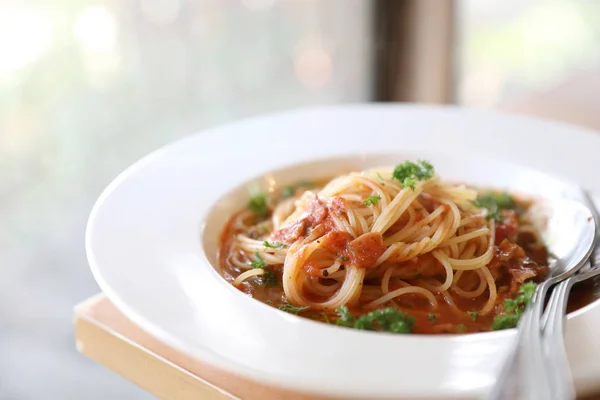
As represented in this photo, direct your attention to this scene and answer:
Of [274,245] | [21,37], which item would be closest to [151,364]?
[274,245]

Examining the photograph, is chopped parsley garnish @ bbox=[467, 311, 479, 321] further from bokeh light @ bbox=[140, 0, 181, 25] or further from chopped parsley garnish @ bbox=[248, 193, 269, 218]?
bokeh light @ bbox=[140, 0, 181, 25]

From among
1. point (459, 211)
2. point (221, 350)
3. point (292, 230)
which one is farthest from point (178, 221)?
point (459, 211)

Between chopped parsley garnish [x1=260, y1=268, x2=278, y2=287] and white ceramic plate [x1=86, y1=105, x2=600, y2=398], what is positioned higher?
white ceramic plate [x1=86, y1=105, x2=600, y2=398]

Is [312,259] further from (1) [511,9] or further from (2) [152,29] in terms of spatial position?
(1) [511,9]

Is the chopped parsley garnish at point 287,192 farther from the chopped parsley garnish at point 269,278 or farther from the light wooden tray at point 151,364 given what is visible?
the light wooden tray at point 151,364

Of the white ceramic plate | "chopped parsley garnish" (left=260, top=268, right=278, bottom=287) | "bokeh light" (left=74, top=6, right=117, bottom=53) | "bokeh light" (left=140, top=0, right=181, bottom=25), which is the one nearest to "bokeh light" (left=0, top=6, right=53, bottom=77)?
"bokeh light" (left=74, top=6, right=117, bottom=53)
